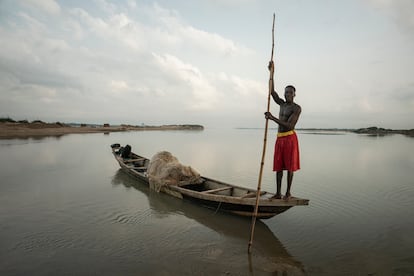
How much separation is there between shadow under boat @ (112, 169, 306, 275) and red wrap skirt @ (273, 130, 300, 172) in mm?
1514

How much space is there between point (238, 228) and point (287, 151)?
2136mm

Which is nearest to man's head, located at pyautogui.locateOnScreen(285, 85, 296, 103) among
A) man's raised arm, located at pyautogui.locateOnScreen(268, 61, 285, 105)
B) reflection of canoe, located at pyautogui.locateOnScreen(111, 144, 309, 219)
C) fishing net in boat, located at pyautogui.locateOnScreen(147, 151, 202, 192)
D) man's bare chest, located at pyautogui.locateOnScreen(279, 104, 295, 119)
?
man's bare chest, located at pyautogui.locateOnScreen(279, 104, 295, 119)

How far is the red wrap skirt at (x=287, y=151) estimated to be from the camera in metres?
4.52

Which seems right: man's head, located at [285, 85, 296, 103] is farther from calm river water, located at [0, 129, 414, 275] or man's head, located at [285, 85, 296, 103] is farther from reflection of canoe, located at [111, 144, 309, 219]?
calm river water, located at [0, 129, 414, 275]

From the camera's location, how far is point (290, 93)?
462 cm

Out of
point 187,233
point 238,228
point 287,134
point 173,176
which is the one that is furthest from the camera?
point 173,176

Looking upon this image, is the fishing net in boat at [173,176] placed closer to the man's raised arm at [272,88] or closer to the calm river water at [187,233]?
the calm river water at [187,233]

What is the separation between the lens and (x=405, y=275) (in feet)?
12.3

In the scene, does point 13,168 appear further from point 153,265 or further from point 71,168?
point 153,265

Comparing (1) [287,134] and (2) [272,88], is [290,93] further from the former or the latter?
(1) [287,134]

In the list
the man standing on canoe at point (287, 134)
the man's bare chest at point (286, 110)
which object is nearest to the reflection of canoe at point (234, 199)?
the man standing on canoe at point (287, 134)

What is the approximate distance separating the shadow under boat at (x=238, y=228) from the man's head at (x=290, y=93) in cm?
277

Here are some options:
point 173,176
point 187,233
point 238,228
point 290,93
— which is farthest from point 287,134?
point 173,176

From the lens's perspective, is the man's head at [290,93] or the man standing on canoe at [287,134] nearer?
the man standing on canoe at [287,134]
